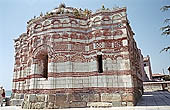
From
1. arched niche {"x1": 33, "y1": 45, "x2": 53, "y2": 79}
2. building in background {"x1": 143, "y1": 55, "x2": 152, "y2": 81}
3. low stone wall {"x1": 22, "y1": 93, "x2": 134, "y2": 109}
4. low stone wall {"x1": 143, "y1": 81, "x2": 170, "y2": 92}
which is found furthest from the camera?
building in background {"x1": 143, "y1": 55, "x2": 152, "y2": 81}

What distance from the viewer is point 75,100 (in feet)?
32.8

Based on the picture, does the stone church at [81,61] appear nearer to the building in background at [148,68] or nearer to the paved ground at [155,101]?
the paved ground at [155,101]

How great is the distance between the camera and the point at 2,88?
15.4 meters

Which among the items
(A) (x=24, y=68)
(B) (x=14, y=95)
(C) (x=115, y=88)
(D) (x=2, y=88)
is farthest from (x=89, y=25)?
(D) (x=2, y=88)

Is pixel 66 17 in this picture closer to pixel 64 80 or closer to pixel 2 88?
pixel 64 80

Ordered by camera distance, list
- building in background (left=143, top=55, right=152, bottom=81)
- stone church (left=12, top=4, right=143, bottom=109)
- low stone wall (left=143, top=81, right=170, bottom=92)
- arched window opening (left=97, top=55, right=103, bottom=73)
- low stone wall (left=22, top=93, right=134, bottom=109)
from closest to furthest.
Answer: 1. low stone wall (left=22, top=93, right=134, bottom=109)
2. stone church (left=12, top=4, right=143, bottom=109)
3. arched window opening (left=97, top=55, right=103, bottom=73)
4. low stone wall (left=143, top=81, right=170, bottom=92)
5. building in background (left=143, top=55, right=152, bottom=81)

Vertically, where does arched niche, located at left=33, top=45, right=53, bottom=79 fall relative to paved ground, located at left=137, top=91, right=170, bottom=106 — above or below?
above

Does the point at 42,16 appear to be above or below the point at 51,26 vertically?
above

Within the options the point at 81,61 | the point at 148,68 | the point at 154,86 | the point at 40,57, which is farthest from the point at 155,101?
A: the point at 148,68

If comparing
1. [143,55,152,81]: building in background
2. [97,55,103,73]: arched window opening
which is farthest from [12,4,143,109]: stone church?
[143,55,152,81]: building in background

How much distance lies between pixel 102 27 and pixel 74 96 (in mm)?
5125

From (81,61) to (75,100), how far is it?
2.65m

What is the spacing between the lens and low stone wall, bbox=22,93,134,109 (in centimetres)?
951

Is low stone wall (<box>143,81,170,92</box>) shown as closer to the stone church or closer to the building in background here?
the building in background
